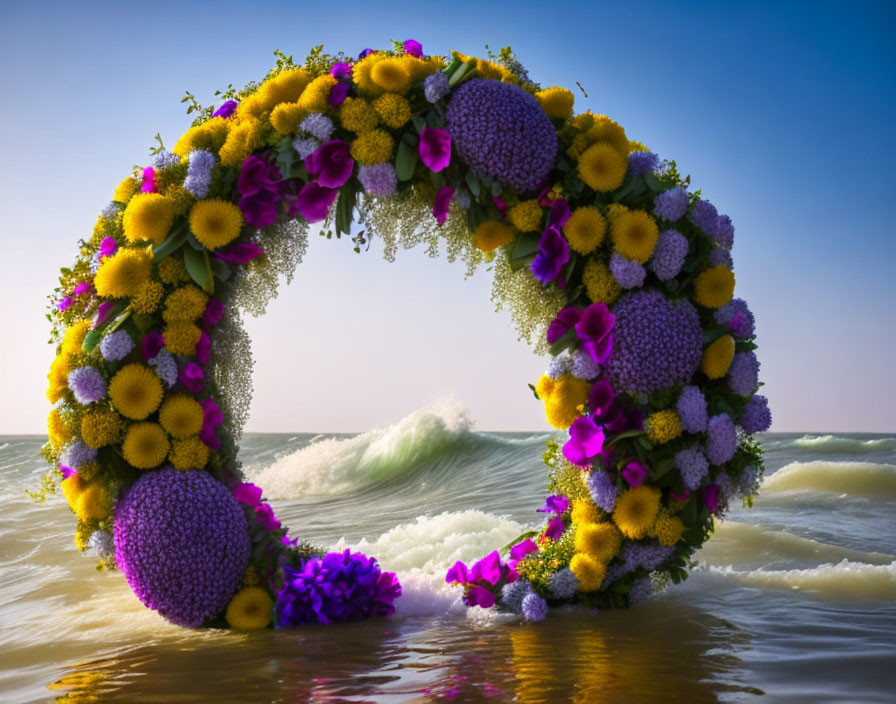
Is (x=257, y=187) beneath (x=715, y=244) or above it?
above

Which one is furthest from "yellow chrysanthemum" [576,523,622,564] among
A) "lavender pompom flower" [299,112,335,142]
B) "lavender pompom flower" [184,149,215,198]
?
"lavender pompom flower" [184,149,215,198]

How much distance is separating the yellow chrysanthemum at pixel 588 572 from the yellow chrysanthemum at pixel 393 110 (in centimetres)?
225

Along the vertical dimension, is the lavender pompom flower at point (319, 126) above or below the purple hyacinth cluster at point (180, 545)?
above

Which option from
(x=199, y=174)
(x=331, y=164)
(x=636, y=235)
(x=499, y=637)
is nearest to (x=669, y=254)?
(x=636, y=235)

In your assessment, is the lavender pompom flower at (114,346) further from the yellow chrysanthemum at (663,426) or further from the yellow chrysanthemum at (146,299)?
the yellow chrysanthemum at (663,426)

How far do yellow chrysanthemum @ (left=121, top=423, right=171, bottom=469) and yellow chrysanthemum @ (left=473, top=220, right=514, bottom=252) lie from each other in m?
1.80

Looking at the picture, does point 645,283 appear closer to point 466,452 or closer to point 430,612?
point 430,612

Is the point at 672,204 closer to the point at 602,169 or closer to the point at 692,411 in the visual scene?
the point at 602,169

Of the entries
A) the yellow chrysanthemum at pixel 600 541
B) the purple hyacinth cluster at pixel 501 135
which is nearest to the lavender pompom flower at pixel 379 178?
the purple hyacinth cluster at pixel 501 135

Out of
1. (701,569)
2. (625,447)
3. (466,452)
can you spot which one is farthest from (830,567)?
(466,452)

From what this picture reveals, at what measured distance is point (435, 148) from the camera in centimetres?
393

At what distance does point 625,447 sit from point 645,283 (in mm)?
799

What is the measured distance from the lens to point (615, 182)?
3.95 metres

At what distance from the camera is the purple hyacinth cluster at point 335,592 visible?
150 inches
